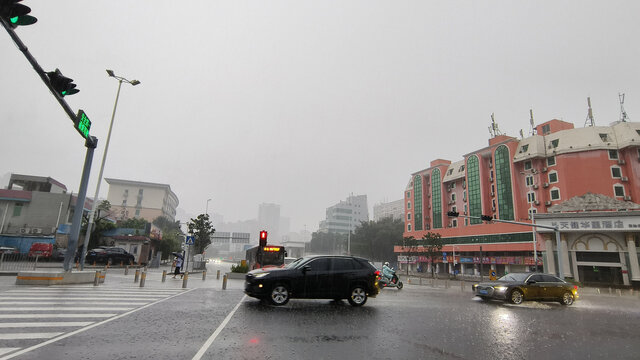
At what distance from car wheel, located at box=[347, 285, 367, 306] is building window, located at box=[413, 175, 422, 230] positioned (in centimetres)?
6167

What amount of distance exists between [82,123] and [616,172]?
185ft

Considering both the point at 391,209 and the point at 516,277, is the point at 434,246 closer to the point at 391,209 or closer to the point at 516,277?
the point at 516,277

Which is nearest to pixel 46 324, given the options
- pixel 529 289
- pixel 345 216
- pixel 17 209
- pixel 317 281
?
pixel 317 281

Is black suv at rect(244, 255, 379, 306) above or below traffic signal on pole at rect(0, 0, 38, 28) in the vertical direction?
below

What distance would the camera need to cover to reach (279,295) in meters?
10.1

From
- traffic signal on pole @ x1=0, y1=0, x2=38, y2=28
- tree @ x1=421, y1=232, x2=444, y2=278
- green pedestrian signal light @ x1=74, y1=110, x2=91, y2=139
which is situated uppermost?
green pedestrian signal light @ x1=74, y1=110, x2=91, y2=139

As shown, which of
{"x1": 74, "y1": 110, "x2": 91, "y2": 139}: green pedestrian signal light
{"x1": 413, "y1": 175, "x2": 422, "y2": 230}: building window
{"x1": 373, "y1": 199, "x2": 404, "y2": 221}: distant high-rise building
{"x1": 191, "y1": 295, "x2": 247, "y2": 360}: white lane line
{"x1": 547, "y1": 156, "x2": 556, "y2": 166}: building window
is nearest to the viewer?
{"x1": 191, "y1": 295, "x2": 247, "y2": 360}: white lane line

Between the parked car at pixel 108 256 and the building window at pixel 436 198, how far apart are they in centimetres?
5447

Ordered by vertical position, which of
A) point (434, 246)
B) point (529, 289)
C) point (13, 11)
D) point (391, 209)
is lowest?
point (529, 289)

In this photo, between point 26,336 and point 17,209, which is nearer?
point 26,336

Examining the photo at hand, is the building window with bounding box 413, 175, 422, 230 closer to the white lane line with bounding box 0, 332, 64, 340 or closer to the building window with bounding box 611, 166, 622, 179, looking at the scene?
the building window with bounding box 611, 166, 622, 179

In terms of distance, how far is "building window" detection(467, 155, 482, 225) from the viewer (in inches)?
2194

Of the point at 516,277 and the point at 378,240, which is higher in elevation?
the point at 378,240

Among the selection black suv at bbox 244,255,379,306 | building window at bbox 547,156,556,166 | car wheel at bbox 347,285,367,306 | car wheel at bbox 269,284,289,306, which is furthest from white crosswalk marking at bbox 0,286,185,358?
building window at bbox 547,156,556,166
